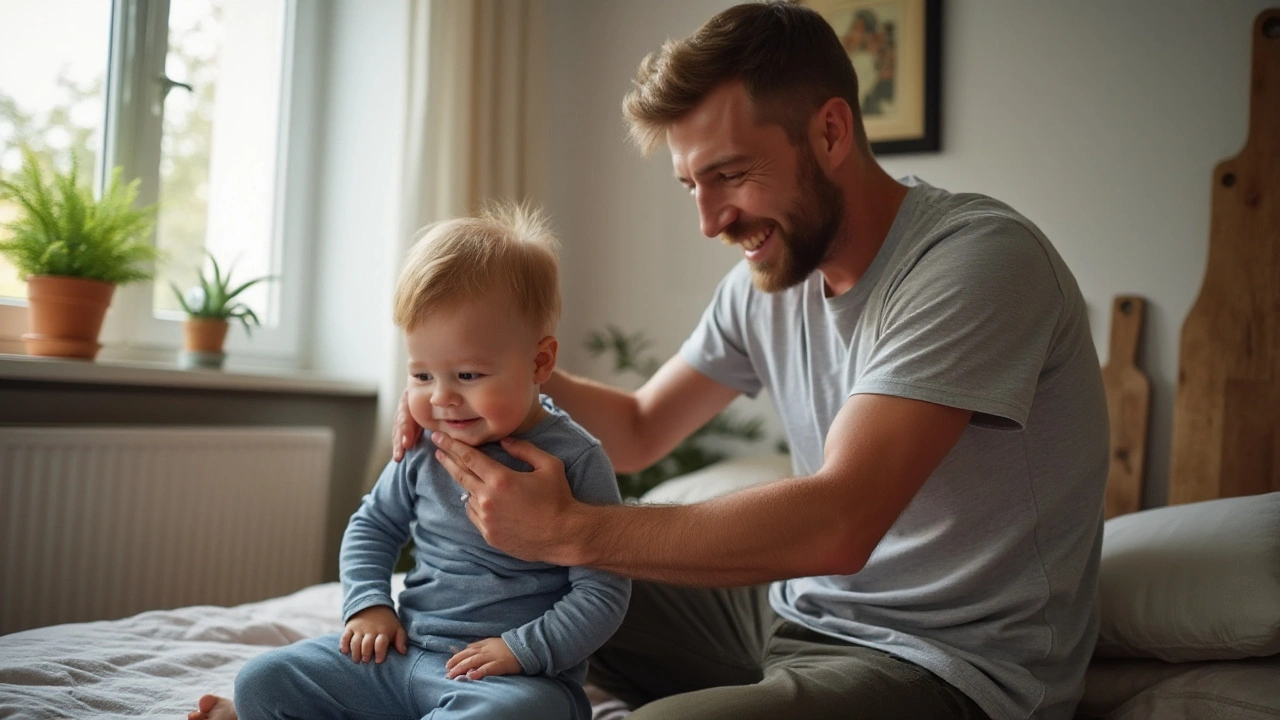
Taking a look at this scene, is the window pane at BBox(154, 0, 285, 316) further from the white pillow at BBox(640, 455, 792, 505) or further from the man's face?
the man's face

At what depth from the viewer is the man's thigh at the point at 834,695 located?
1.06 meters

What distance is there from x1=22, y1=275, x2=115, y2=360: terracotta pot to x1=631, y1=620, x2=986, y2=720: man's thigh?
1552 millimetres

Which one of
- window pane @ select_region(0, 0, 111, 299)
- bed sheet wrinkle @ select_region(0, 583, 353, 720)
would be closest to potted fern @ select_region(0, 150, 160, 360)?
window pane @ select_region(0, 0, 111, 299)

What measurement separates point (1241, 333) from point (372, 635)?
6.25 feet

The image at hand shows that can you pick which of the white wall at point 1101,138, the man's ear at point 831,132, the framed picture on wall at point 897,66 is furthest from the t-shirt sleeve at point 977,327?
the framed picture on wall at point 897,66

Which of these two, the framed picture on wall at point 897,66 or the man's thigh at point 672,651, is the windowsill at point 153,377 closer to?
the man's thigh at point 672,651

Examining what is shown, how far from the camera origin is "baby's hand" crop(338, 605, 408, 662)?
1.15 meters

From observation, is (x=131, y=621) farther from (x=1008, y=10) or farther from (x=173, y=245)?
(x=1008, y=10)

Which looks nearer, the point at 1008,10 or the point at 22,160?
the point at 22,160

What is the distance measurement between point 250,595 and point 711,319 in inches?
54.3

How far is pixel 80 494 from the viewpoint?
78.9 inches

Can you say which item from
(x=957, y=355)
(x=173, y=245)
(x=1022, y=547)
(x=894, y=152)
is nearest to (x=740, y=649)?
(x=1022, y=547)

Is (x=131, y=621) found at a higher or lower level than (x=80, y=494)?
lower

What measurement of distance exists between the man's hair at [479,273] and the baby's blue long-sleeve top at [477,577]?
16 cm
